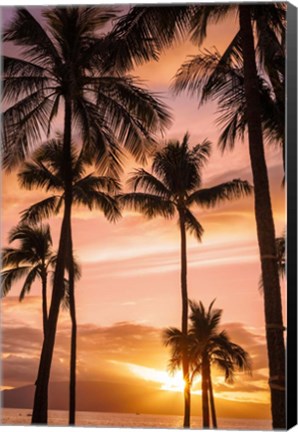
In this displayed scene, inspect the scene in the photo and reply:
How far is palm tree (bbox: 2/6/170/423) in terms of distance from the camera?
1137 centimetres

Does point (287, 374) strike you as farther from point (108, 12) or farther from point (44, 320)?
point (44, 320)

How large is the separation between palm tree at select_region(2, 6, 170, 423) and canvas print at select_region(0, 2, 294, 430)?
0.02m

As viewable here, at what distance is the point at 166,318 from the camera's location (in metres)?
15.4

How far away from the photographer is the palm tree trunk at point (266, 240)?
8.10 m

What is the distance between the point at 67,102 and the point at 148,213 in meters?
5.32

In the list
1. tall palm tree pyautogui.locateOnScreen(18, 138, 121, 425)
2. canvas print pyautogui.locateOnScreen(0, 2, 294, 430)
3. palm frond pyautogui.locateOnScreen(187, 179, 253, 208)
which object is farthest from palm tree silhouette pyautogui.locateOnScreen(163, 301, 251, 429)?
palm frond pyautogui.locateOnScreen(187, 179, 253, 208)

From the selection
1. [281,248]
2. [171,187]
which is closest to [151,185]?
[171,187]

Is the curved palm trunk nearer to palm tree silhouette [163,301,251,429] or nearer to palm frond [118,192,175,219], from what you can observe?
palm tree silhouette [163,301,251,429]

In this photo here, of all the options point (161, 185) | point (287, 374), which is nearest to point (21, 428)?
point (287, 374)

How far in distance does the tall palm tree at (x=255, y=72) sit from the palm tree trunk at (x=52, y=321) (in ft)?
8.21

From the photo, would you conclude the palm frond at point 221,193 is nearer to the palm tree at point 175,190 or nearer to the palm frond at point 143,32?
the palm tree at point 175,190

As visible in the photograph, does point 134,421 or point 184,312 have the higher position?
point 184,312

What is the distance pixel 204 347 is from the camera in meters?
20.0

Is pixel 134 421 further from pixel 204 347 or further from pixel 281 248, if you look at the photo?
pixel 204 347
